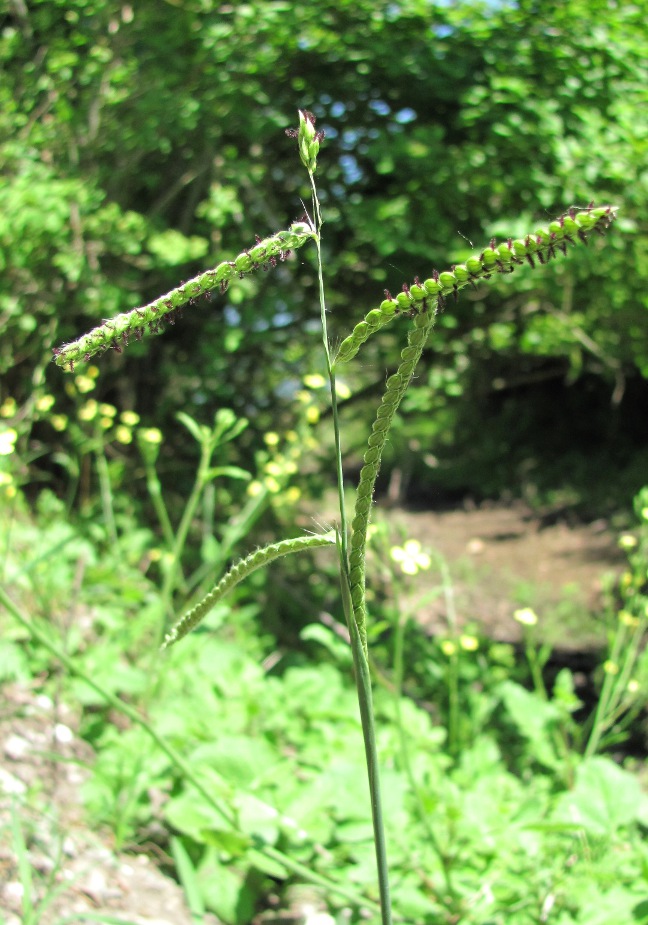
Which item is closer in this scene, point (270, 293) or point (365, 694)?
point (365, 694)

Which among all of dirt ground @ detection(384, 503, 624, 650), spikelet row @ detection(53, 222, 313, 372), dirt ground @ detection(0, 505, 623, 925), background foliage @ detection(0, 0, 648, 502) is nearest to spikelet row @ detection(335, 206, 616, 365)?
spikelet row @ detection(53, 222, 313, 372)

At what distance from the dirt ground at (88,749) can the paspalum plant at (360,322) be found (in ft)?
2.46

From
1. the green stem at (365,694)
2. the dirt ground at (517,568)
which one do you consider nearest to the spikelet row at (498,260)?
the green stem at (365,694)

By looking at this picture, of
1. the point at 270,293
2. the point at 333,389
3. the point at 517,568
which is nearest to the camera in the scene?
the point at 333,389

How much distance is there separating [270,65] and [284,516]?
7.22ft

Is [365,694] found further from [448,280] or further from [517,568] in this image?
[517,568]

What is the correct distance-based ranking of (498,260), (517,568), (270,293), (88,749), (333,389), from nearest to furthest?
(498,260) → (333,389) → (88,749) → (270,293) → (517,568)

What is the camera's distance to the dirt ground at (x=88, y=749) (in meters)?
1.88

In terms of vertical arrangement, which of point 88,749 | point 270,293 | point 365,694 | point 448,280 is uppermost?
point 448,280

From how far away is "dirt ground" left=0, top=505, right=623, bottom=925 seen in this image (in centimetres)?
188

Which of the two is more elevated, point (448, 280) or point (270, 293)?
point (448, 280)

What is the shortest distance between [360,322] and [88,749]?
2299 millimetres

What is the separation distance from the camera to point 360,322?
2.59ft

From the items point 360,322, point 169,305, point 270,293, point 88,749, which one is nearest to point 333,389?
point 360,322
